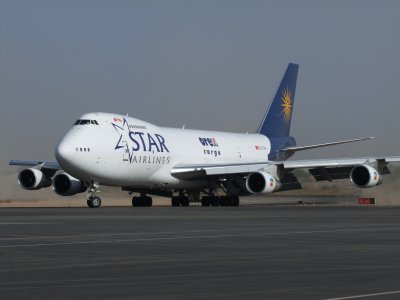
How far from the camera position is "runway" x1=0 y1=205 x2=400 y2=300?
1202cm

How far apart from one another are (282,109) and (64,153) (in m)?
22.5

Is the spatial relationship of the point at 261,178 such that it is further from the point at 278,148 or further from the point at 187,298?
the point at 187,298

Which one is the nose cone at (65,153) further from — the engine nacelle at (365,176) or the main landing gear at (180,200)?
the engine nacelle at (365,176)

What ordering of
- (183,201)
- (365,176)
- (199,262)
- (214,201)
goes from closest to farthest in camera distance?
(199,262), (365,176), (214,201), (183,201)

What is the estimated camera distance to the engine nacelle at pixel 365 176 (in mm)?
50037

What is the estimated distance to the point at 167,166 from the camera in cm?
5306

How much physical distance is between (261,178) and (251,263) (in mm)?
35261

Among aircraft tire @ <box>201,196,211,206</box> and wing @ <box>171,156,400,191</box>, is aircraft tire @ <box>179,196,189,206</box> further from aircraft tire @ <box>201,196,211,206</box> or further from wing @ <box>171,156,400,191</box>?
wing @ <box>171,156,400,191</box>

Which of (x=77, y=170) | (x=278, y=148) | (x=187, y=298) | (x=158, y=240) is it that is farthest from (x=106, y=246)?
(x=278, y=148)

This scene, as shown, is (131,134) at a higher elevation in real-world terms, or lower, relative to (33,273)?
higher

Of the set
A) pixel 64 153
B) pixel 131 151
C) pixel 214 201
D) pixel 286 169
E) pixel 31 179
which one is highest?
pixel 131 151

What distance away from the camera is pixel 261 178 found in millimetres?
50844

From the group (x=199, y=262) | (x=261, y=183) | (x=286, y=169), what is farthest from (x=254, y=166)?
(x=199, y=262)

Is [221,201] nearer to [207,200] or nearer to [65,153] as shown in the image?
[207,200]
